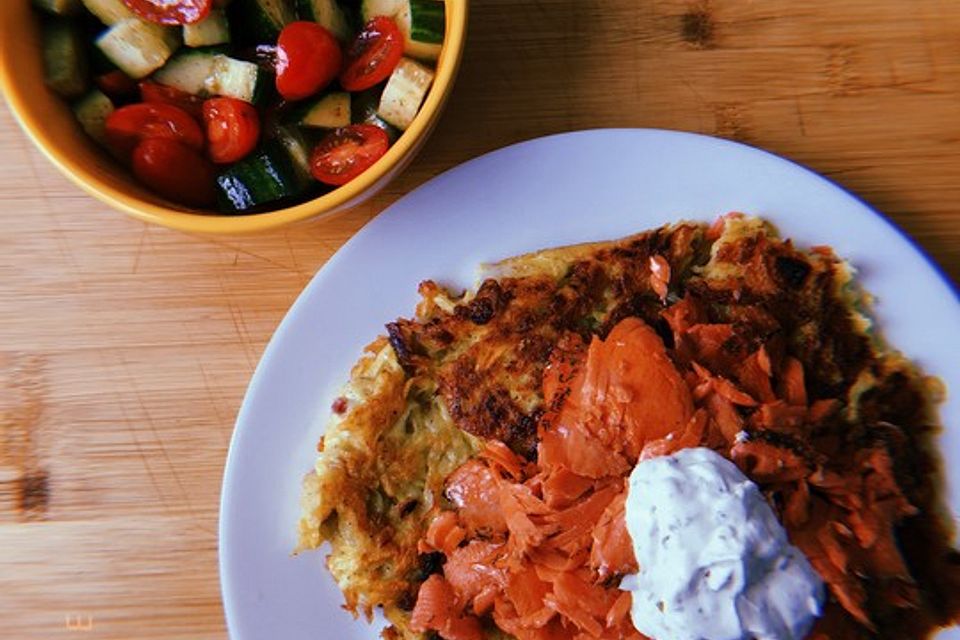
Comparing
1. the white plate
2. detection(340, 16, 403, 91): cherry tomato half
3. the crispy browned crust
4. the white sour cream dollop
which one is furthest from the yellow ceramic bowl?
the white sour cream dollop

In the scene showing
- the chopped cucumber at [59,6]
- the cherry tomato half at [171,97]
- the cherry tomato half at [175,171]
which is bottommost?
the cherry tomato half at [175,171]

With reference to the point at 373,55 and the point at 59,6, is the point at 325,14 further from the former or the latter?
the point at 59,6

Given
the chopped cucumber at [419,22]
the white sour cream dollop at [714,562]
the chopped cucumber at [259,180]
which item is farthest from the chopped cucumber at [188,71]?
the white sour cream dollop at [714,562]

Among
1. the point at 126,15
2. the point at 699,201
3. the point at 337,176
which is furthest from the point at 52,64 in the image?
the point at 699,201

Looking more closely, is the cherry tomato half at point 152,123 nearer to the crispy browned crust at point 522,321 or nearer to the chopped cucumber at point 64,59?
the chopped cucumber at point 64,59

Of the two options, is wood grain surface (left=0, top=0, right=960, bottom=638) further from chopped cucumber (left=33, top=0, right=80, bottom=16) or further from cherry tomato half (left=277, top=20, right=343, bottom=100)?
chopped cucumber (left=33, top=0, right=80, bottom=16)

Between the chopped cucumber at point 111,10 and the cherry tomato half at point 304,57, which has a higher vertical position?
the chopped cucumber at point 111,10

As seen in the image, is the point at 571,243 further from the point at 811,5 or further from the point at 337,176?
the point at 811,5
